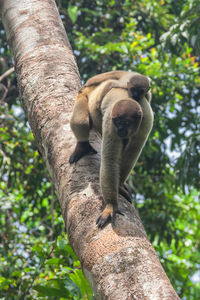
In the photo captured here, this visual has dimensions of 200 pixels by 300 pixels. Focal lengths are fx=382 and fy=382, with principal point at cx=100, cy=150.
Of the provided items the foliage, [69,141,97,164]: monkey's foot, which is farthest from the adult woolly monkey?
the foliage

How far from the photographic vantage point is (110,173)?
108 inches

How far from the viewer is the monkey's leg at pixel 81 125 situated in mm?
2828

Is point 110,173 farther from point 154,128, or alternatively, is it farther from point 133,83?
point 154,128

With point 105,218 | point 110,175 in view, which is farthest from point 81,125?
point 105,218

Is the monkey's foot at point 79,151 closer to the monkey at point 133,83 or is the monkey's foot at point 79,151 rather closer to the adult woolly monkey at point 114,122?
the adult woolly monkey at point 114,122

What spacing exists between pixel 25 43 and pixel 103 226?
211 cm

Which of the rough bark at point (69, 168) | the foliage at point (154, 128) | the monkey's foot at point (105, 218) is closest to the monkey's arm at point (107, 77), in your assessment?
the rough bark at point (69, 168)

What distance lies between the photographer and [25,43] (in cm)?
354

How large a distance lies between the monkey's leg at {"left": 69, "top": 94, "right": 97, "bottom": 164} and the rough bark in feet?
0.21

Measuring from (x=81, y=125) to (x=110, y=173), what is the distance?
0.63 m

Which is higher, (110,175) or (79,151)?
(79,151)

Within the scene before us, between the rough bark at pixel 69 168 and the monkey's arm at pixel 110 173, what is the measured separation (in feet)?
0.18

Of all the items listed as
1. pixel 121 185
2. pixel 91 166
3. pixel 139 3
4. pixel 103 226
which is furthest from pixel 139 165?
pixel 103 226

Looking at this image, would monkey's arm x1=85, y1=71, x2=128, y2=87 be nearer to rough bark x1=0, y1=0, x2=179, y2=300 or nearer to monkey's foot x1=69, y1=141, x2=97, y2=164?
rough bark x1=0, y1=0, x2=179, y2=300
